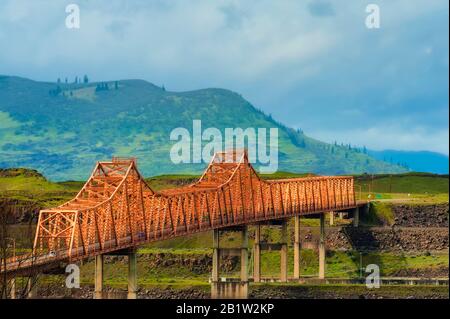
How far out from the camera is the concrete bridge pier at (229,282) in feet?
596

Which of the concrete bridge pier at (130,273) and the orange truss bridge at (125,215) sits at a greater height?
the orange truss bridge at (125,215)

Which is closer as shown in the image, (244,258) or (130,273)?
(130,273)

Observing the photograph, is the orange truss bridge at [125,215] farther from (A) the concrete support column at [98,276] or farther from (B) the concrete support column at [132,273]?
(A) the concrete support column at [98,276]

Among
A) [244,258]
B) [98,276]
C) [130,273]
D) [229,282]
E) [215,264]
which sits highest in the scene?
[244,258]

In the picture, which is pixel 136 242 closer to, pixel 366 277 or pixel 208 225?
pixel 208 225

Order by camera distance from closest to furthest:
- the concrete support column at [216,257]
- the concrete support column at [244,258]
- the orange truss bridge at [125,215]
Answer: the orange truss bridge at [125,215] < the concrete support column at [244,258] < the concrete support column at [216,257]

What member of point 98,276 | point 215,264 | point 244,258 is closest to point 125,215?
point 98,276

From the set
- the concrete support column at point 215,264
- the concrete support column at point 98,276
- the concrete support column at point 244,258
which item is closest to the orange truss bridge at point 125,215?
the concrete support column at point 244,258

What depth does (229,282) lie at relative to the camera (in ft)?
603

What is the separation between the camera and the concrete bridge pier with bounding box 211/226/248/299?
7151 inches

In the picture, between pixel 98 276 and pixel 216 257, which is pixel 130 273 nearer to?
pixel 98 276

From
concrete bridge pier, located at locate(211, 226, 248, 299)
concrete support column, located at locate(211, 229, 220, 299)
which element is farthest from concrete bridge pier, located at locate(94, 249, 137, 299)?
concrete support column, located at locate(211, 229, 220, 299)
